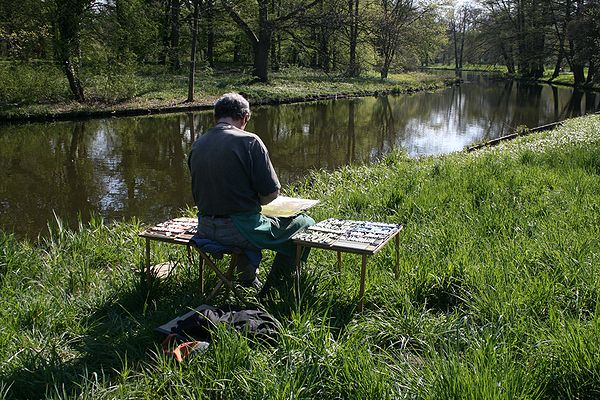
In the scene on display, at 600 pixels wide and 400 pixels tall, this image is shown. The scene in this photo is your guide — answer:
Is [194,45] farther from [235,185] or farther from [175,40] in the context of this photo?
[235,185]

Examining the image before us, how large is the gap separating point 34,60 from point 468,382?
18706 mm

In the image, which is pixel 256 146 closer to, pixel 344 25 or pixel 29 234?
pixel 29 234

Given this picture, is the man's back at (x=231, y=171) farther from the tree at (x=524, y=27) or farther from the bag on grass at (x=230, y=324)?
the tree at (x=524, y=27)

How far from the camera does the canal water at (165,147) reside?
318 inches

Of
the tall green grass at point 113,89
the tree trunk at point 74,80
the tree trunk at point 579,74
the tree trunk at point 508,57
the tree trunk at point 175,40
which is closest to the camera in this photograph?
the tall green grass at point 113,89

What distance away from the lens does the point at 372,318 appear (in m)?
3.29

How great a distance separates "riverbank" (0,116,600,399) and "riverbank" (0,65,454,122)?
41.5 feet

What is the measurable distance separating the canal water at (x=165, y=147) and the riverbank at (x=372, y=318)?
6.36ft

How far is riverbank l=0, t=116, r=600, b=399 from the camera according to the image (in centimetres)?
243

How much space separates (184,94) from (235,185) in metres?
19.5

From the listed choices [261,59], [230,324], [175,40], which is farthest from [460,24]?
[230,324]

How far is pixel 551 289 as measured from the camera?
3262 millimetres

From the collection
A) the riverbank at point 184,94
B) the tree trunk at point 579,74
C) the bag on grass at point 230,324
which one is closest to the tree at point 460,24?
the tree trunk at point 579,74

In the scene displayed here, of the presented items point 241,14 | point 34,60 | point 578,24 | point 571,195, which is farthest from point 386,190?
point 578,24
